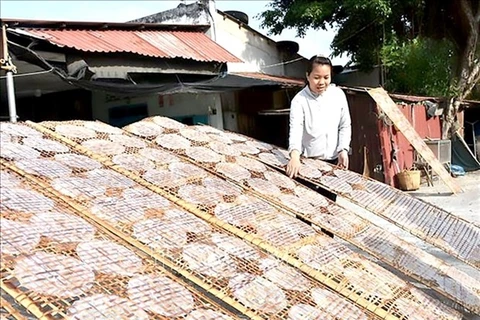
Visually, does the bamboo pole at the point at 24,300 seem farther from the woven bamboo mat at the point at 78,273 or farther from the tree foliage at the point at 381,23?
the tree foliage at the point at 381,23

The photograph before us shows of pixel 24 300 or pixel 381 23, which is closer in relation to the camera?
pixel 24 300

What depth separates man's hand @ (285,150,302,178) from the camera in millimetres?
3057

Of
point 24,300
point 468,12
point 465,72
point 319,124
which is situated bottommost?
point 24,300

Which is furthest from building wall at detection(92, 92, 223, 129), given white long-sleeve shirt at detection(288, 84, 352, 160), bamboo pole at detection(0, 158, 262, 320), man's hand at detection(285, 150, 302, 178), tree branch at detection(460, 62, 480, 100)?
tree branch at detection(460, 62, 480, 100)

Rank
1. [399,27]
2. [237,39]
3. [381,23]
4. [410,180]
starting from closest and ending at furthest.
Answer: [410,180], [237,39], [381,23], [399,27]

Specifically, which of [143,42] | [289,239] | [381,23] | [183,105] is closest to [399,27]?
[381,23]

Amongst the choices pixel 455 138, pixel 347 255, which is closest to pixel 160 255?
pixel 347 255

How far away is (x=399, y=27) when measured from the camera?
12672 millimetres

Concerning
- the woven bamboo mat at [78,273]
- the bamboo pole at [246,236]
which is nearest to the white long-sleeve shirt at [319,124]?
the bamboo pole at [246,236]

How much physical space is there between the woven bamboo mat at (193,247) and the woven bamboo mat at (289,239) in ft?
0.20

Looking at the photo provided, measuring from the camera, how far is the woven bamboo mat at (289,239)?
6.51 feet

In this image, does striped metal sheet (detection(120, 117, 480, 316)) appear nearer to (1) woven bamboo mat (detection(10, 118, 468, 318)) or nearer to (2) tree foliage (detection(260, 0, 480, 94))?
(1) woven bamboo mat (detection(10, 118, 468, 318))

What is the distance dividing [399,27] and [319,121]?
1078cm

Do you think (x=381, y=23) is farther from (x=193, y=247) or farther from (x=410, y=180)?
(x=193, y=247)
